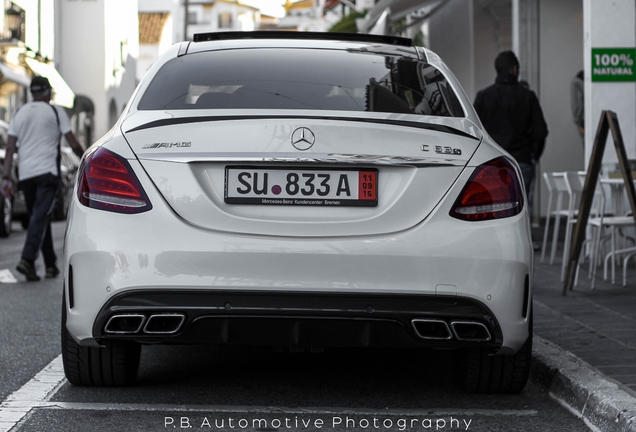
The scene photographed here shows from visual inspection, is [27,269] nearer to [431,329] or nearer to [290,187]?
[290,187]

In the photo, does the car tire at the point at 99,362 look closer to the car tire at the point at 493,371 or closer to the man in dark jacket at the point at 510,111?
the car tire at the point at 493,371

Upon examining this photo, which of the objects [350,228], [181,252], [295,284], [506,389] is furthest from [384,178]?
[506,389]

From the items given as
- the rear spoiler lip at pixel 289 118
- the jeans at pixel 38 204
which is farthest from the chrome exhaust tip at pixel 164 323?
the jeans at pixel 38 204

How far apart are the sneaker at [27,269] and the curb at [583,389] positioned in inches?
218

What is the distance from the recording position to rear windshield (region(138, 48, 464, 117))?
464cm

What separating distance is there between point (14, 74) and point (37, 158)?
94.6 feet

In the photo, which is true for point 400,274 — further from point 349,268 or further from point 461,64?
point 461,64

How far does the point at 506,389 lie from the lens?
15.8ft

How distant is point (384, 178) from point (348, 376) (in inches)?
53.4

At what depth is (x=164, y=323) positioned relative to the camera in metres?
4.26

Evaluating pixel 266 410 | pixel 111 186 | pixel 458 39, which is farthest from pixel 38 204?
pixel 458 39

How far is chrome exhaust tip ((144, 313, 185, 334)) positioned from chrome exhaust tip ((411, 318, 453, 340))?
88 cm

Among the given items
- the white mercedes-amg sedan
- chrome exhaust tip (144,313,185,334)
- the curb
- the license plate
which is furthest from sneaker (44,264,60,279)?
the license plate

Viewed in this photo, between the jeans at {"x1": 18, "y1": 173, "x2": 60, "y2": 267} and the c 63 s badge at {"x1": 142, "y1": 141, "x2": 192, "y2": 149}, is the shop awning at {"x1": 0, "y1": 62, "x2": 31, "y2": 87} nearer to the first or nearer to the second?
the jeans at {"x1": 18, "y1": 173, "x2": 60, "y2": 267}
